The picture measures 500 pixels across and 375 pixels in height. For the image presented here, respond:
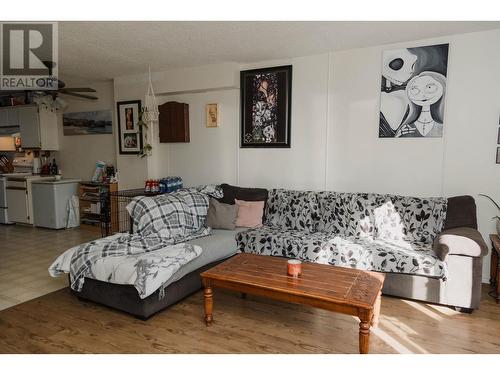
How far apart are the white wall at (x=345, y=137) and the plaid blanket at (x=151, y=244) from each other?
3.58ft

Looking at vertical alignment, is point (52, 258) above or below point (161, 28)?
below

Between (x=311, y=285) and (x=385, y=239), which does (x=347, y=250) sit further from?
(x=311, y=285)

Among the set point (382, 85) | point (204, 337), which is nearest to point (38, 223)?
point (204, 337)

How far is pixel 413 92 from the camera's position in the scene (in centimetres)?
358

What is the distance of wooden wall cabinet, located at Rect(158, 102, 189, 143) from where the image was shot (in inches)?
192

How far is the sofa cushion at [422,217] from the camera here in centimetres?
327

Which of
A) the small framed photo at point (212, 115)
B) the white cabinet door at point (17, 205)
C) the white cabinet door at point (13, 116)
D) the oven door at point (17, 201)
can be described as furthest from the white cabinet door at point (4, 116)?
the small framed photo at point (212, 115)

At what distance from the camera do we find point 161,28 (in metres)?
3.17

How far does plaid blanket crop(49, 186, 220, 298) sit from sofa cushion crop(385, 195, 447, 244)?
199cm

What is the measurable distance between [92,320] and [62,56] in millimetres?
3112

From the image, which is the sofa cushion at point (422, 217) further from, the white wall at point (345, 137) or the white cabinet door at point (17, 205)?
the white cabinet door at point (17, 205)
